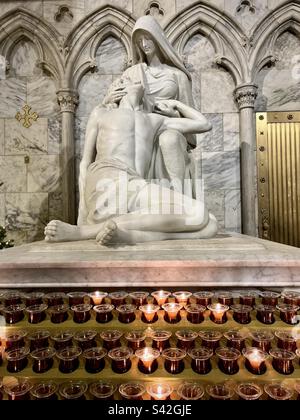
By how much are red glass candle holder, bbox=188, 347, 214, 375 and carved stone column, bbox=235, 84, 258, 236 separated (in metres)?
2.78

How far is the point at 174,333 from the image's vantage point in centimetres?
117

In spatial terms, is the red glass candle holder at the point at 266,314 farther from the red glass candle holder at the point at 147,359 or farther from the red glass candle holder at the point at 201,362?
the red glass candle holder at the point at 147,359

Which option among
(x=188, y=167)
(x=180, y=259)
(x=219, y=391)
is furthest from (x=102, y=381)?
(x=188, y=167)

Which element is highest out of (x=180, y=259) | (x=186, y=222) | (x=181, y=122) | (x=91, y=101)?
(x=91, y=101)

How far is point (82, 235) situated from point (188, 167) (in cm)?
104

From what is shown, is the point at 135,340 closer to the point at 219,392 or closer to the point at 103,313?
the point at 103,313

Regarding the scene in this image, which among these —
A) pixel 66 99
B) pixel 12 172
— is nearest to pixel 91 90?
pixel 66 99

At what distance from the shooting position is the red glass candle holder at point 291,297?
124 cm

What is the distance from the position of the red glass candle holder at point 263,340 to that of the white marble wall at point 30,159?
3155mm

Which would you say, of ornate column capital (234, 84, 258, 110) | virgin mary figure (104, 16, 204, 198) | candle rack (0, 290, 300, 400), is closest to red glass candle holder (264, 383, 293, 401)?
Answer: candle rack (0, 290, 300, 400)

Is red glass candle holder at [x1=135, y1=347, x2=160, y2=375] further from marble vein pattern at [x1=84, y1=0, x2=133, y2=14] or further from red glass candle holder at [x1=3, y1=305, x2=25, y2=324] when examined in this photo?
marble vein pattern at [x1=84, y1=0, x2=133, y2=14]

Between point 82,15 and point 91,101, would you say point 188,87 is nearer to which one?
point 91,101

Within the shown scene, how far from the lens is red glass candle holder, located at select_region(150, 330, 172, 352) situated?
1.06 meters

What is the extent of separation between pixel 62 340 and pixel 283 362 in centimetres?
69
